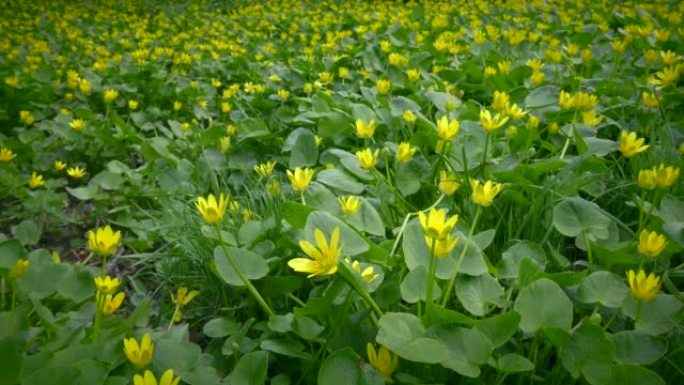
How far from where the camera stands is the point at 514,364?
3.06 ft

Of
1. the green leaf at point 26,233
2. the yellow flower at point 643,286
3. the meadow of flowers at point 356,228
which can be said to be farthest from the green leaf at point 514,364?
the green leaf at point 26,233

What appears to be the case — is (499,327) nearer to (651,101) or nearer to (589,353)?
(589,353)

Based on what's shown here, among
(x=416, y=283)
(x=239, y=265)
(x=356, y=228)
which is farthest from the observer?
(x=356, y=228)

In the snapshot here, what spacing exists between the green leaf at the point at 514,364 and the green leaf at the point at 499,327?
1.1 inches

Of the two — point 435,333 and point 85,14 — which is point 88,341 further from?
point 85,14

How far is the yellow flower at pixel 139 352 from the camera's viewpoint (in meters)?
0.94

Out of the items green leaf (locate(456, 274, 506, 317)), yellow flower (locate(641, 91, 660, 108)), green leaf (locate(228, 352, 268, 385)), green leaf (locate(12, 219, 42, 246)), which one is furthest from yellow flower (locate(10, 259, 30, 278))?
yellow flower (locate(641, 91, 660, 108))

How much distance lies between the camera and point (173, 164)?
7.16 ft

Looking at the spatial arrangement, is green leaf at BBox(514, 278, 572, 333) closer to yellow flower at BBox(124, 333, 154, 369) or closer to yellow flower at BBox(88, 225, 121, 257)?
yellow flower at BBox(124, 333, 154, 369)

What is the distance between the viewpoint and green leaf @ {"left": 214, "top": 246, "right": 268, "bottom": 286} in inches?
44.6

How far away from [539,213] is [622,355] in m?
0.53

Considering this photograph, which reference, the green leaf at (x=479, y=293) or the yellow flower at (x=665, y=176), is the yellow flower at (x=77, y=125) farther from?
the yellow flower at (x=665, y=176)

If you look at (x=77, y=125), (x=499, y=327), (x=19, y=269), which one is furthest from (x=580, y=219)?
(x=77, y=125)

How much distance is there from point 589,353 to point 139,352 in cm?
74
